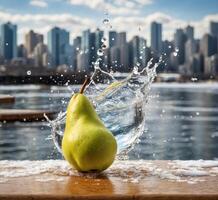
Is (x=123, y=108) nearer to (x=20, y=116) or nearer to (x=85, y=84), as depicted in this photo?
(x=85, y=84)

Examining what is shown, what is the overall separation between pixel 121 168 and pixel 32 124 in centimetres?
1012

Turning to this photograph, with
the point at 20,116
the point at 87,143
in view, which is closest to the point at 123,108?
the point at 87,143

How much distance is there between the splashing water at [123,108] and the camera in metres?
3.18

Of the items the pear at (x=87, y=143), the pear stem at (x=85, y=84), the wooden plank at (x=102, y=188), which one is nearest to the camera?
the wooden plank at (x=102, y=188)

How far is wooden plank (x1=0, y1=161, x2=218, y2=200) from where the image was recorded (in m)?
2.47

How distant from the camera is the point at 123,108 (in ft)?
10.7

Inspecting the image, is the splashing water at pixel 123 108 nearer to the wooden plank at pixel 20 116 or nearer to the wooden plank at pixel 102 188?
the wooden plank at pixel 102 188

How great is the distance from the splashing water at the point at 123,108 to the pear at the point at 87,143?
17 centimetres

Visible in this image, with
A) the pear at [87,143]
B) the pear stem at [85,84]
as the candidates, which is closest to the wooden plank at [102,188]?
the pear at [87,143]

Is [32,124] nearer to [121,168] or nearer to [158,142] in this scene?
[158,142]

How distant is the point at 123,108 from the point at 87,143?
0.49 metres

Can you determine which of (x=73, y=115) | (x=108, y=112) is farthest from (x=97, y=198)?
(x=108, y=112)

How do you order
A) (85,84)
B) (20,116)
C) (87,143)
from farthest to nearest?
1. (20,116)
2. (85,84)
3. (87,143)

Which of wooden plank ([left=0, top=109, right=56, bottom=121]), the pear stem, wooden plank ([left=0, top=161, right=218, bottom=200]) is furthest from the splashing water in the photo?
wooden plank ([left=0, top=109, right=56, bottom=121])
